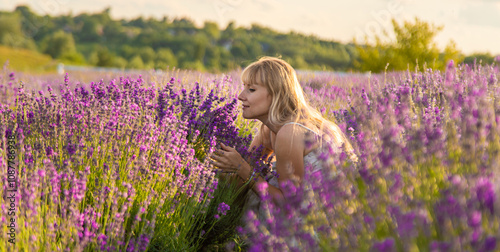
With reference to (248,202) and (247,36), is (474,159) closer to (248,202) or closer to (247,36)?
(248,202)

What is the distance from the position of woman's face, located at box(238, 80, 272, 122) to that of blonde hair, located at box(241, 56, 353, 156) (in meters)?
0.04

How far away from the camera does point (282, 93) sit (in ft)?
9.96

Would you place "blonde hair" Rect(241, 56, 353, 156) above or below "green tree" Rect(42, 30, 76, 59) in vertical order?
above

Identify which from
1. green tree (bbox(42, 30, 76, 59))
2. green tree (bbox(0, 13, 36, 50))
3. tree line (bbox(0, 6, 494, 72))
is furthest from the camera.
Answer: green tree (bbox(0, 13, 36, 50))

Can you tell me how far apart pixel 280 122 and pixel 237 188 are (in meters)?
0.60

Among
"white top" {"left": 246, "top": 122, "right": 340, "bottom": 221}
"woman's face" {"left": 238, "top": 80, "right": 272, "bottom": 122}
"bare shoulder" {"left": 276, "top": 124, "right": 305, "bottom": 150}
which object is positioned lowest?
"white top" {"left": 246, "top": 122, "right": 340, "bottom": 221}

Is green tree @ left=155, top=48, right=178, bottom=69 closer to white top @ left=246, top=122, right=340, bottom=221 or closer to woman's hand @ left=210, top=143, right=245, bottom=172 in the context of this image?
white top @ left=246, top=122, right=340, bottom=221

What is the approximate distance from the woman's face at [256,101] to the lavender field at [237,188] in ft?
0.80

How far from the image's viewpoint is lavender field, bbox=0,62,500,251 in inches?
52.2

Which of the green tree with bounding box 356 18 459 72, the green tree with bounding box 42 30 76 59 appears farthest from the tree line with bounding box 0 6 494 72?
the green tree with bounding box 356 18 459 72

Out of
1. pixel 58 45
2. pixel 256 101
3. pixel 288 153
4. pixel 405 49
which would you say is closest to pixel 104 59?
pixel 58 45

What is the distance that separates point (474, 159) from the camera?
152cm

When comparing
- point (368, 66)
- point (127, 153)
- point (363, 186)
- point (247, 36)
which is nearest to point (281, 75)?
point (127, 153)

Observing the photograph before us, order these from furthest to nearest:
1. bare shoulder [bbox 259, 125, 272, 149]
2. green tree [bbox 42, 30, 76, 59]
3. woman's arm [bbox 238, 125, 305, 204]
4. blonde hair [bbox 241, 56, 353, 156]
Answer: green tree [bbox 42, 30, 76, 59], bare shoulder [bbox 259, 125, 272, 149], blonde hair [bbox 241, 56, 353, 156], woman's arm [bbox 238, 125, 305, 204]
